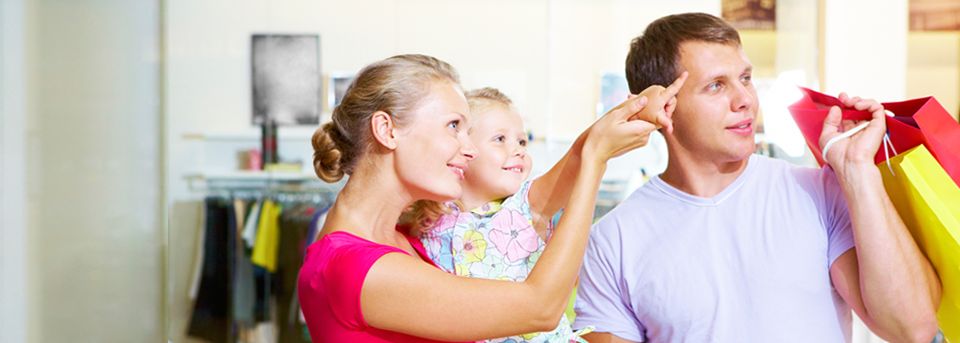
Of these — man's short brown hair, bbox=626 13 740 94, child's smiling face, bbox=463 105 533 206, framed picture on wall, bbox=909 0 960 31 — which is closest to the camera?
man's short brown hair, bbox=626 13 740 94

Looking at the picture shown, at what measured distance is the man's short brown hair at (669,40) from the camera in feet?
4.44

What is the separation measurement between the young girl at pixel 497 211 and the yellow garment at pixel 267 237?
2.33 meters

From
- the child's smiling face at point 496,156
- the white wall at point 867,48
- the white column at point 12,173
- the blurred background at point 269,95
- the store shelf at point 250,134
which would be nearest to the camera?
the child's smiling face at point 496,156

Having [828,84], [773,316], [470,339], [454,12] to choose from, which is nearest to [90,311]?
[454,12]

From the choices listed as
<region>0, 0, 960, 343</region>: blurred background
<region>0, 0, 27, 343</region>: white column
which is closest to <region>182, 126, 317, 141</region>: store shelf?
<region>0, 0, 960, 343</region>: blurred background

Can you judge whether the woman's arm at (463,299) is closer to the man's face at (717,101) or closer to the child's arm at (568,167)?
the child's arm at (568,167)

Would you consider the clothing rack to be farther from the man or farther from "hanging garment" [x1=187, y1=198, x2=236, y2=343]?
the man

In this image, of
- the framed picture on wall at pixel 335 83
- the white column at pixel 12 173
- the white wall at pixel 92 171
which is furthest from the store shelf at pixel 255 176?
the white column at pixel 12 173

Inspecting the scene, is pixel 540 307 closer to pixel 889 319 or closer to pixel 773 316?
pixel 773 316

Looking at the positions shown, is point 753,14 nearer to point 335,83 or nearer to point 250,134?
point 335,83

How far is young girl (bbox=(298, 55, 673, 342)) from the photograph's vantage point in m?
0.96

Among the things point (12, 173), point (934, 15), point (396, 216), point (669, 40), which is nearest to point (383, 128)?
point (396, 216)

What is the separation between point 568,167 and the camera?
55.5 inches

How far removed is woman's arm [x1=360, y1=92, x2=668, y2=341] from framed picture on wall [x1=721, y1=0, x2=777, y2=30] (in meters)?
3.35
